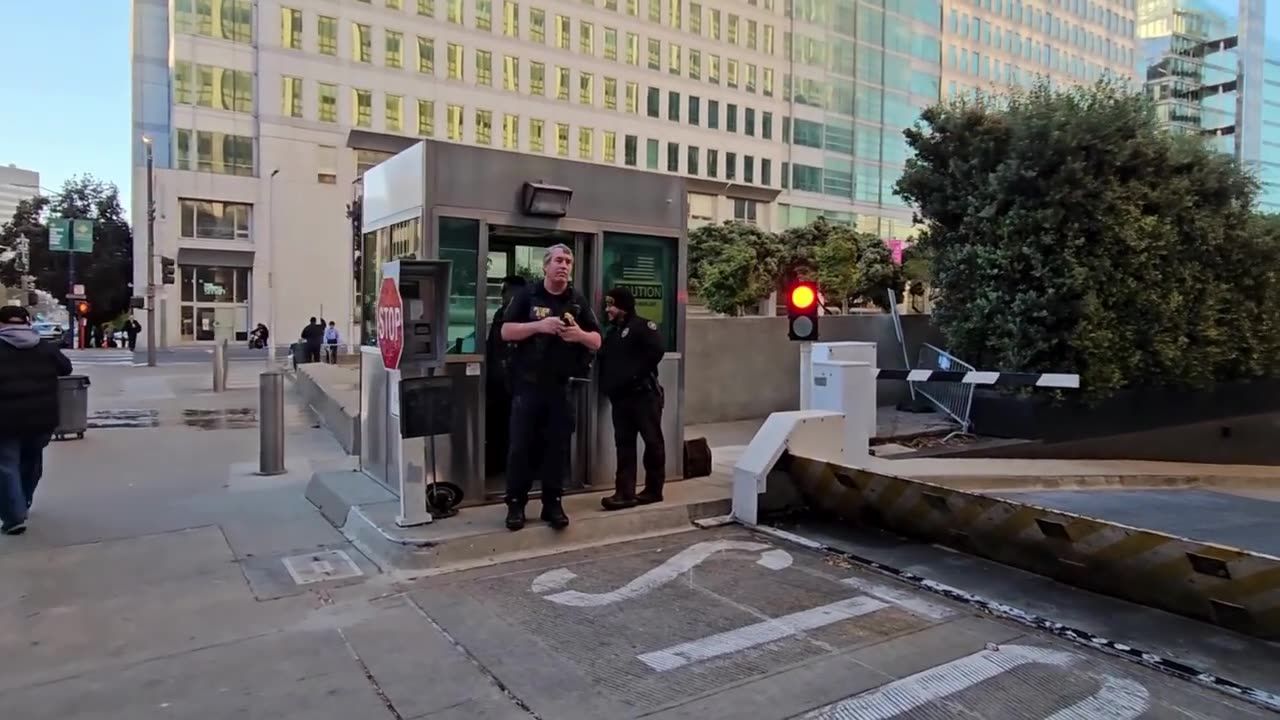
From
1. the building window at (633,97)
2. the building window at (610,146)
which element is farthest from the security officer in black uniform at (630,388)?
the building window at (633,97)

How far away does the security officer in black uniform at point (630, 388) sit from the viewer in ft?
21.5

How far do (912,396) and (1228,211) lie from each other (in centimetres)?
567

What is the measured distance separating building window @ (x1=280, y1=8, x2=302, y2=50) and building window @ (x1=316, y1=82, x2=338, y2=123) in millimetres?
2261

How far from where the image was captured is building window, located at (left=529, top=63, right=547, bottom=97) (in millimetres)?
51906

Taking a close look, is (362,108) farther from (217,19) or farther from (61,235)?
(61,235)

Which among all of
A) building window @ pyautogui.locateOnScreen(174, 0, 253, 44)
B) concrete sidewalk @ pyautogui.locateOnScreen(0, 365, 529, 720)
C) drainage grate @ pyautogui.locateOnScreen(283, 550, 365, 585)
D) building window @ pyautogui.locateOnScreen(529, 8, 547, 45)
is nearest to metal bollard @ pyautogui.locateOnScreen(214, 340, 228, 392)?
concrete sidewalk @ pyautogui.locateOnScreen(0, 365, 529, 720)

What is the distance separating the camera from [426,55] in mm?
48625

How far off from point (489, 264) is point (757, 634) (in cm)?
418

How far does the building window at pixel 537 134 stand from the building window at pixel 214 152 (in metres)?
15.8

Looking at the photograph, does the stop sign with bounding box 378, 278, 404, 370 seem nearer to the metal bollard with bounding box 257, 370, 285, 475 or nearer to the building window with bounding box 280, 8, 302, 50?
the metal bollard with bounding box 257, 370, 285, 475

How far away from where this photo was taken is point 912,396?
48.6 ft

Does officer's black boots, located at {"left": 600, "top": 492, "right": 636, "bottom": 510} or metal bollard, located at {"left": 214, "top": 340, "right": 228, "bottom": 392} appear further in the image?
metal bollard, located at {"left": 214, "top": 340, "right": 228, "bottom": 392}

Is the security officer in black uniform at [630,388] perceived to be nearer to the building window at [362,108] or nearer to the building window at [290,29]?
the building window at [362,108]

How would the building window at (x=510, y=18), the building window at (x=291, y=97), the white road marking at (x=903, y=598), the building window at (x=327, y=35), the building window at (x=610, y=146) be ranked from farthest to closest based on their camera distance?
the building window at (x=610, y=146)
the building window at (x=510, y=18)
the building window at (x=327, y=35)
the building window at (x=291, y=97)
the white road marking at (x=903, y=598)
